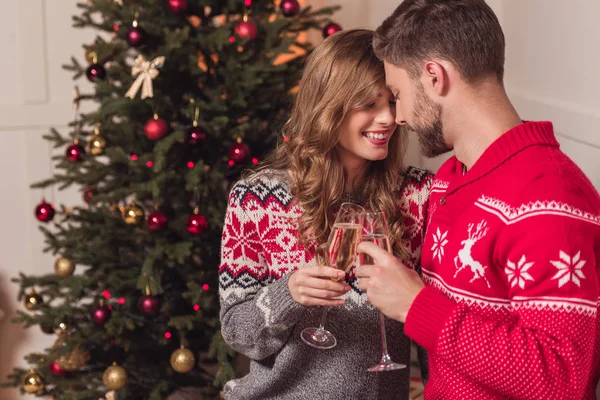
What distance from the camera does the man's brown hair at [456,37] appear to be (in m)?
1.45

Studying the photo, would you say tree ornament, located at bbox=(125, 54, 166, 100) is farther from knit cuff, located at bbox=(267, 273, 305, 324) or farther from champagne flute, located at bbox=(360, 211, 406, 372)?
champagne flute, located at bbox=(360, 211, 406, 372)

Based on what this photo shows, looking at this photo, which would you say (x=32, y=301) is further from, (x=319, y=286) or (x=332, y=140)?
(x=319, y=286)

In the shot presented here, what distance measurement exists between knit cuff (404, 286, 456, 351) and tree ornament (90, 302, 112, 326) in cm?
157

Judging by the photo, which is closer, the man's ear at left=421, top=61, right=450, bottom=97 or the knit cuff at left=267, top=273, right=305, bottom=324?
the man's ear at left=421, top=61, right=450, bottom=97

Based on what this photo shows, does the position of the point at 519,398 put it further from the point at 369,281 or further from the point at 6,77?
the point at 6,77

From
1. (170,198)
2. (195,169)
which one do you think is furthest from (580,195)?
(170,198)

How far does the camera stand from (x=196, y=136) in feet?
8.04

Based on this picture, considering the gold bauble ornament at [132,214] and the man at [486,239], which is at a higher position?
the man at [486,239]

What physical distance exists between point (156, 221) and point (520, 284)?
1.55 m

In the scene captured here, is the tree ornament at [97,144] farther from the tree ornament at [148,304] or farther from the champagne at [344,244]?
the champagne at [344,244]

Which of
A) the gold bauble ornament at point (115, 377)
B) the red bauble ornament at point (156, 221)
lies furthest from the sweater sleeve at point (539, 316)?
the gold bauble ornament at point (115, 377)

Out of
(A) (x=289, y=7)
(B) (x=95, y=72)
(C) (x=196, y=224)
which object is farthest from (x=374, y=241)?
(B) (x=95, y=72)

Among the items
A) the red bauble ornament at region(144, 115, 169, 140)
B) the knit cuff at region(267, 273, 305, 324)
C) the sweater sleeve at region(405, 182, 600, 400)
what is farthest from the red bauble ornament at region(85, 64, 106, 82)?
the sweater sleeve at region(405, 182, 600, 400)

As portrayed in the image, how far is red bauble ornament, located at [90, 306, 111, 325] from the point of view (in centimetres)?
258
